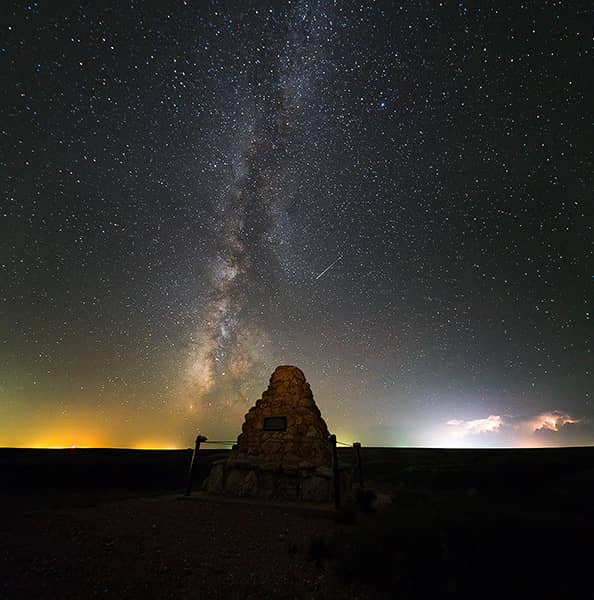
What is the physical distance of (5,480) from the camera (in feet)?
74.5

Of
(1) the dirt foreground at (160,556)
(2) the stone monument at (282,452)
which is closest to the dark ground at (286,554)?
(1) the dirt foreground at (160,556)

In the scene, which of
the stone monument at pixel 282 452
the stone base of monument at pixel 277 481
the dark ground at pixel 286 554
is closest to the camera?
the dark ground at pixel 286 554

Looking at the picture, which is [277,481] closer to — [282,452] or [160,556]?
[282,452]

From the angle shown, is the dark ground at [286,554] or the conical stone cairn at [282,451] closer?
the dark ground at [286,554]

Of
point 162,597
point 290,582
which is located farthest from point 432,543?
point 162,597

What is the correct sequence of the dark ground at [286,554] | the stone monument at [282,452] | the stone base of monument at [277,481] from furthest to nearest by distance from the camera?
the stone monument at [282,452]
the stone base of monument at [277,481]
the dark ground at [286,554]

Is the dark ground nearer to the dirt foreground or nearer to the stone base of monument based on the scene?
the dirt foreground

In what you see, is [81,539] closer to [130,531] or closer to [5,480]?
[130,531]

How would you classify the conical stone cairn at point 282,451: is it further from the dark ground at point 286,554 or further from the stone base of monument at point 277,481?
the dark ground at point 286,554

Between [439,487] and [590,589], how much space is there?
17.2 m

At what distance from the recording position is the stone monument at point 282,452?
43.4 ft

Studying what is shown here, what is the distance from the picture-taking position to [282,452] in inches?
589

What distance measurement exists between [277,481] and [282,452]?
4.96 feet

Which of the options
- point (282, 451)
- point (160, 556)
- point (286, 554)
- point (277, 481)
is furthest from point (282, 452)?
point (160, 556)
